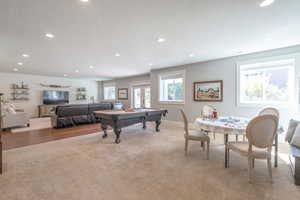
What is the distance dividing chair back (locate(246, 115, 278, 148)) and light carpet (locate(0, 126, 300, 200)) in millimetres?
562

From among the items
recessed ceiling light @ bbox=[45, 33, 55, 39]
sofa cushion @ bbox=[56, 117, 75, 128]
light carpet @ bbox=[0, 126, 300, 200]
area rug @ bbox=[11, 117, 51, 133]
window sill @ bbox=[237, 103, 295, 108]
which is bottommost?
light carpet @ bbox=[0, 126, 300, 200]

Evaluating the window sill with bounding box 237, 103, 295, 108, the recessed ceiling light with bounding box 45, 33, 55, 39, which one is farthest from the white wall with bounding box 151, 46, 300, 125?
the recessed ceiling light with bounding box 45, 33, 55, 39

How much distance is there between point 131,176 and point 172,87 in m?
4.70

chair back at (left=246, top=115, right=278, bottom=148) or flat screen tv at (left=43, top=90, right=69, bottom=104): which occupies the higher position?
flat screen tv at (left=43, top=90, right=69, bottom=104)

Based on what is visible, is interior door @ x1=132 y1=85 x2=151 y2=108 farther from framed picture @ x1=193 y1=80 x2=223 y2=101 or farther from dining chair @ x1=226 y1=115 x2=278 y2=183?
dining chair @ x1=226 y1=115 x2=278 y2=183

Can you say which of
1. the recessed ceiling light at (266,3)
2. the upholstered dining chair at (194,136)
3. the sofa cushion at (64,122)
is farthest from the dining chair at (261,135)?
the sofa cushion at (64,122)

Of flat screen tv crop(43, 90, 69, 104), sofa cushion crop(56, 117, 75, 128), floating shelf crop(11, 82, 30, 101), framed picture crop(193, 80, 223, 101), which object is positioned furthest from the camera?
flat screen tv crop(43, 90, 69, 104)

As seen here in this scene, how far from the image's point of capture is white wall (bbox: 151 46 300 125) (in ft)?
12.4

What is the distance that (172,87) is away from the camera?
634 cm

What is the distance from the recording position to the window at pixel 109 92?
10.4 meters

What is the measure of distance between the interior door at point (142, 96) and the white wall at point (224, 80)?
188cm

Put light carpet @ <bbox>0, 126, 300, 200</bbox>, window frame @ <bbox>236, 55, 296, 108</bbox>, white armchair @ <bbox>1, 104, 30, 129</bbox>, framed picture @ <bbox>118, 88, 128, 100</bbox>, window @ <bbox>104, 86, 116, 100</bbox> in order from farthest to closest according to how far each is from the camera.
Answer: window @ <bbox>104, 86, 116, 100</bbox> < framed picture @ <bbox>118, 88, 128, 100</bbox> < white armchair @ <bbox>1, 104, 30, 129</bbox> < window frame @ <bbox>236, 55, 296, 108</bbox> < light carpet @ <bbox>0, 126, 300, 200</bbox>

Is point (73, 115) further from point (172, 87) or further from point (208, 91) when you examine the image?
point (208, 91)

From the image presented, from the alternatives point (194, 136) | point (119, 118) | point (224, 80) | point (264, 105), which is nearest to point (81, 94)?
point (119, 118)
